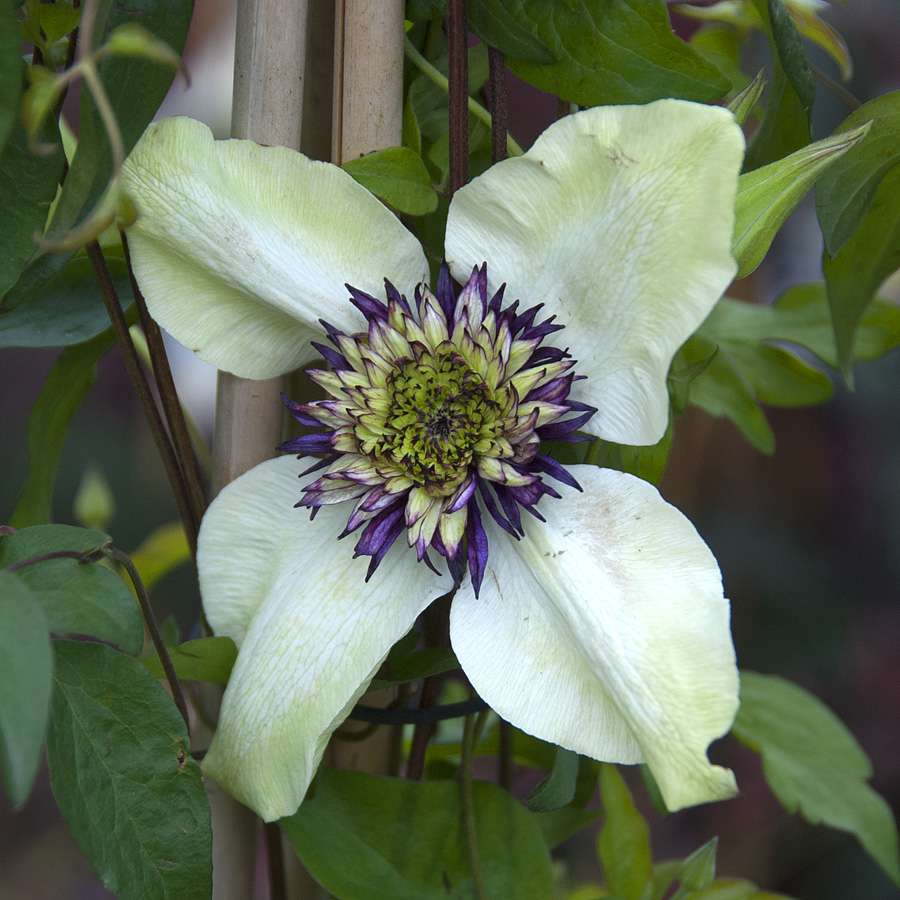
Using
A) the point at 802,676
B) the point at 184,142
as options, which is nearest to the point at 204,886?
the point at 184,142

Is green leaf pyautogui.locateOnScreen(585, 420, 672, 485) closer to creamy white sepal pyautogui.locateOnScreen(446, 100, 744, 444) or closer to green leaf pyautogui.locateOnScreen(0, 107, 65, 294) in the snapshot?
creamy white sepal pyautogui.locateOnScreen(446, 100, 744, 444)

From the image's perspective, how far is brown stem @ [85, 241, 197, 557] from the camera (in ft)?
1.03

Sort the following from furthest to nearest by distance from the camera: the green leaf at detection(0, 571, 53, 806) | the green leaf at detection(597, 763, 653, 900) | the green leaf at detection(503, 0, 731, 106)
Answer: the green leaf at detection(597, 763, 653, 900), the green leaf at detection(503, 0, 731, 106), the green leaf at detection(0, 571, 53, 806)

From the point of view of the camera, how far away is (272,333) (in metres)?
0.32

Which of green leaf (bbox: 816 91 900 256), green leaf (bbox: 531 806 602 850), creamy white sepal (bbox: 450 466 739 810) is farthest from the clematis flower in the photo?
green leaf (bbox: 531 806 602 850)

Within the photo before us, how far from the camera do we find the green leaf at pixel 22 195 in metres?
0.29

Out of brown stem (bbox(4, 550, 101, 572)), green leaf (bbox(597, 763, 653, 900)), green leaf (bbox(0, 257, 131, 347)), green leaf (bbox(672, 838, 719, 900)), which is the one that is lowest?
green leaf (bbox(597, 763, 653, 900))

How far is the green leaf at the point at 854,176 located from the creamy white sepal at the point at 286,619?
7.8 inches

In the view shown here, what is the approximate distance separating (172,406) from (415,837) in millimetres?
202

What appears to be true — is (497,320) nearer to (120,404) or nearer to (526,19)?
(526,19)

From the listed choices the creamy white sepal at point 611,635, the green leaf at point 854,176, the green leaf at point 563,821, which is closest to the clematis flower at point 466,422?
the creamy white sepal at point 611,635

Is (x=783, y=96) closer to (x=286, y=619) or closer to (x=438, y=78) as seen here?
(x=438, y=78)

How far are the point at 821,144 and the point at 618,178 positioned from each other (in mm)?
83

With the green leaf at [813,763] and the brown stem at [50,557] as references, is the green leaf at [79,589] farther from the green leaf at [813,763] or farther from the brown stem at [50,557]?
the green leaf at [813,763]
